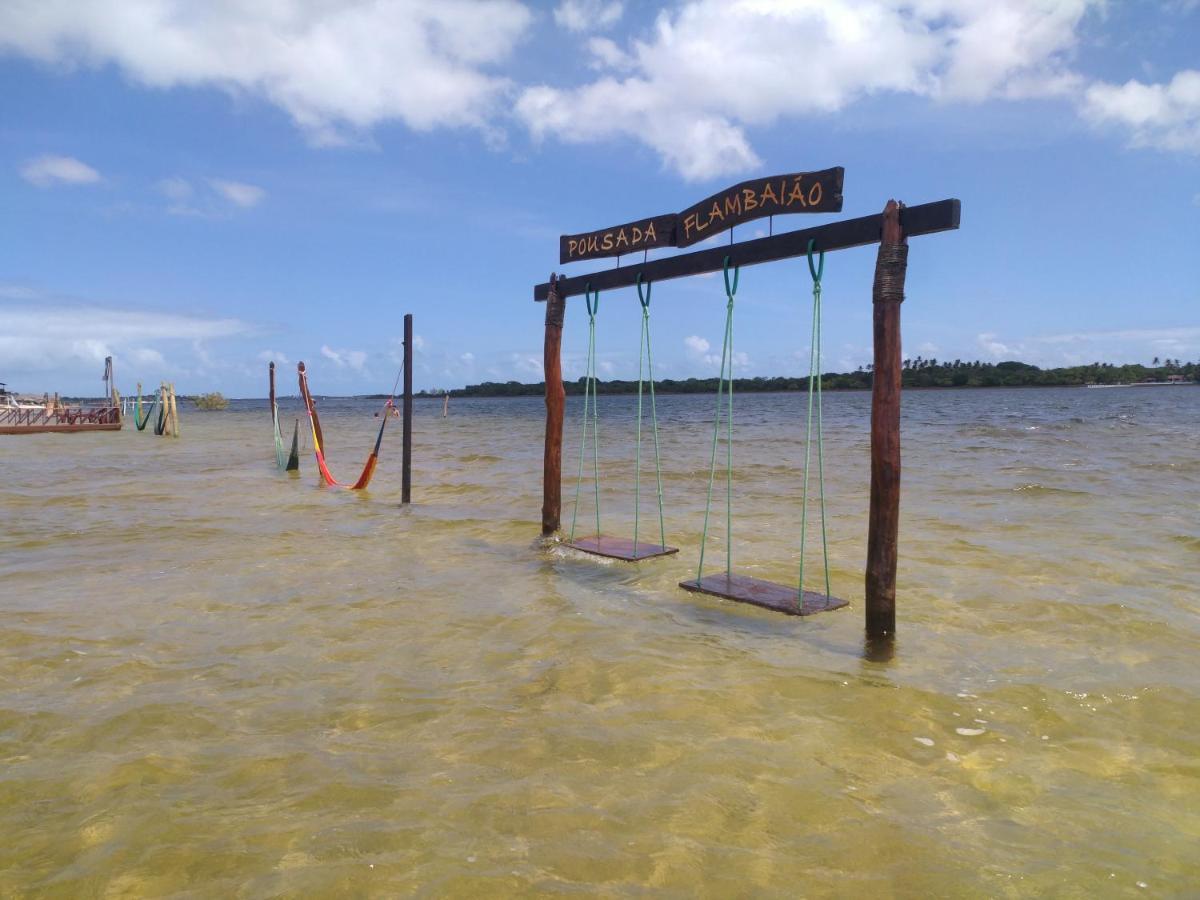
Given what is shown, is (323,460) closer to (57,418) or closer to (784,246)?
(784,246)

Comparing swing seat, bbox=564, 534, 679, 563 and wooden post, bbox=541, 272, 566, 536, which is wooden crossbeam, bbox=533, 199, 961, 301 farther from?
swing seat, bbox=564, 534, 679, 563

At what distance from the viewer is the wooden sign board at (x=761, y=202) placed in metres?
5.53

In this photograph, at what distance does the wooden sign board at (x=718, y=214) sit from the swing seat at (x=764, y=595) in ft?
9.52

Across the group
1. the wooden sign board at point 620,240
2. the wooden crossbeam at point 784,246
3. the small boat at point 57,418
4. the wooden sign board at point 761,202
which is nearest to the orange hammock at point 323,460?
the wooden sign board at point 620,240

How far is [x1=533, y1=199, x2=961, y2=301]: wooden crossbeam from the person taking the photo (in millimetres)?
4970

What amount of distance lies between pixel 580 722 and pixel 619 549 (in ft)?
13.2

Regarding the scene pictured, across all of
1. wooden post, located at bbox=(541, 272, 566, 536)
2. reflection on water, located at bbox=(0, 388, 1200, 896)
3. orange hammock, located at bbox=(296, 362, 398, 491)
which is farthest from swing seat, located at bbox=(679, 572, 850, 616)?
orange hammock, located at bbox=(296, 362, 398, 491)

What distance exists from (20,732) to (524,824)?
2.78 meters

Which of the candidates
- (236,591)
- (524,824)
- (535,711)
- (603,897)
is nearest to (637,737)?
(535,711)

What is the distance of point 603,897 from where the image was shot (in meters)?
2.64

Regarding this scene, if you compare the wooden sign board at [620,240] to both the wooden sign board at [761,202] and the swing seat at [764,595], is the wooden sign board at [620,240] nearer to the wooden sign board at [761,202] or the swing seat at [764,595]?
the wooden sign board at [761,202]

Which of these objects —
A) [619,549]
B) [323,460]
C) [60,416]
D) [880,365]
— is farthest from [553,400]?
[60,416]

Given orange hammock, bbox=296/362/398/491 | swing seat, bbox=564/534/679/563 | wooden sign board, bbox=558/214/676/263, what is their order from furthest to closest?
1. orange hammock, bbox=296/362/398/491
2. swing seat, bbox=564/534/679/563
3. wooden sign board, bbox=558/214/676/263

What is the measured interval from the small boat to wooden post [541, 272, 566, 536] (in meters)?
38.7
